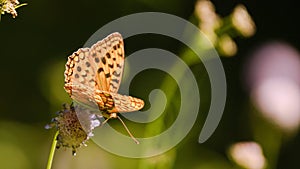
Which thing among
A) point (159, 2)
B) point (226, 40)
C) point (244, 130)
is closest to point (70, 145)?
point (226, 40)

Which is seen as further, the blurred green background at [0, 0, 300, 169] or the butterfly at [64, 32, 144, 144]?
the blurred green background at [0, 0, 300, 169]

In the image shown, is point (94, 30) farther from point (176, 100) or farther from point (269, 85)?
point (176, 100)

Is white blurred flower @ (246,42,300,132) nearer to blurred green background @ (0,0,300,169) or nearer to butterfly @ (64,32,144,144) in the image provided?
blurred green background @ (0,0,300,169)

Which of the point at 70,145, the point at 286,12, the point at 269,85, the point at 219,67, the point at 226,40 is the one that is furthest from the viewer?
the point at 286,12

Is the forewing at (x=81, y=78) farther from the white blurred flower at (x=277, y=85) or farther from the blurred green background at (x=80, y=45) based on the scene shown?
the blurred green background at (x=80, y=45)

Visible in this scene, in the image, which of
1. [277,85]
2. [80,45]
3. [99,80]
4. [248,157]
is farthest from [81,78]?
[80,45]

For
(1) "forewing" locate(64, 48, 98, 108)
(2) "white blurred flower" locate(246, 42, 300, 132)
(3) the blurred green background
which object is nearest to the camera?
(1) "forewing" locate(64, 48, 98, 108)

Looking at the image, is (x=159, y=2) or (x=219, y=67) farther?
(x=159, y=2)

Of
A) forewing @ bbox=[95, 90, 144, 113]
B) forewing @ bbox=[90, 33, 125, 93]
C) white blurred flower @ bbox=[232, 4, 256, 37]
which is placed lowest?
forewing @ bbox=[95, 90, 144, 113]

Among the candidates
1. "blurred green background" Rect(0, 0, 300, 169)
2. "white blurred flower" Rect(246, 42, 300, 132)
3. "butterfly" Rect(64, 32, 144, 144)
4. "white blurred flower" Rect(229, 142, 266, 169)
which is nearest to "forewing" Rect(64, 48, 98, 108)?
"butterfly" Rect(64, 32, 144, 144)
